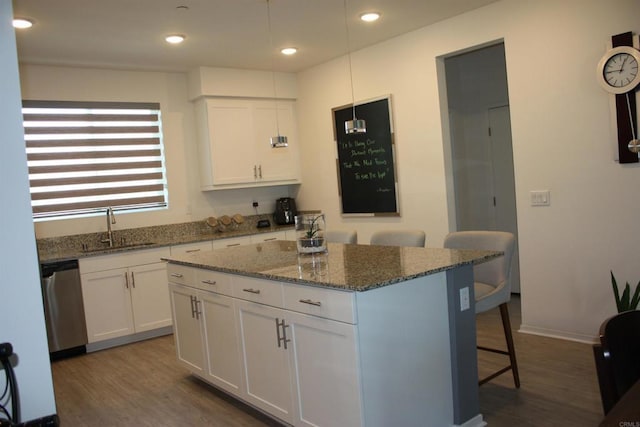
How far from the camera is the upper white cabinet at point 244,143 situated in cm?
548

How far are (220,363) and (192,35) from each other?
8.59ft

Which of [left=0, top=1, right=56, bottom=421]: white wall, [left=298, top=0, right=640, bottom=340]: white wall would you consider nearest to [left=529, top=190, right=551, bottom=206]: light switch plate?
[left=298, top=0, right=640, bottom=340]: white wall

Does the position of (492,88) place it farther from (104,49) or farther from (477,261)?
(104,49)

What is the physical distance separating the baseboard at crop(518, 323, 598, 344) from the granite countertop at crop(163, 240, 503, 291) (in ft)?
4.82

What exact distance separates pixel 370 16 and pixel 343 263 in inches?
90.2

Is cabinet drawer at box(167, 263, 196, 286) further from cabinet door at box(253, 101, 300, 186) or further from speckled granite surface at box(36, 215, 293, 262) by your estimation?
cabinet door at box(253, 101, 300, 186)

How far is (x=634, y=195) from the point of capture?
11.2ft

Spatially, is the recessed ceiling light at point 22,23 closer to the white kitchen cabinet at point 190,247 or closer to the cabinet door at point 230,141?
the cabinet door at point 230,141

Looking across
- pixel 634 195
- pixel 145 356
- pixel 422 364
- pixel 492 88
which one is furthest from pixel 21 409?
pixel 492 88

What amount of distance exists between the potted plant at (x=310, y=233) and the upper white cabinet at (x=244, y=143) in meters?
2.45

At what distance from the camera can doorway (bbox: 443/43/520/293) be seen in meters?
5.28

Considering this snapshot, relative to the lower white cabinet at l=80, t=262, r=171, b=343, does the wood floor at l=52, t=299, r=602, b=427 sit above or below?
below

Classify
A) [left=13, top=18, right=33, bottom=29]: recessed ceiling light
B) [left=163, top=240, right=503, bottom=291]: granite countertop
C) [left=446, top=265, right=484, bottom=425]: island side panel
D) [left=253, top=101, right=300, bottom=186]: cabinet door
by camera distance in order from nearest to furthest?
1. [left=163, top=240, right=503, bottom=291]: granite countertop
2. [left=446, top=265, right=484, bottom=425]: island side panel
3. [left=13, top=18, right=33, bottom=29]: recessed ceiling light
4. [left=253, top=101, right=300, bottom=186]: cabinet door

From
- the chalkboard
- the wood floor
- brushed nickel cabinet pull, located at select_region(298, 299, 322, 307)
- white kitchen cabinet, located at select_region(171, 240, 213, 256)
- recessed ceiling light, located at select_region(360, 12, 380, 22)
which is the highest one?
recessed ceiling light, located at select_region(360, 12, 380, 22)
